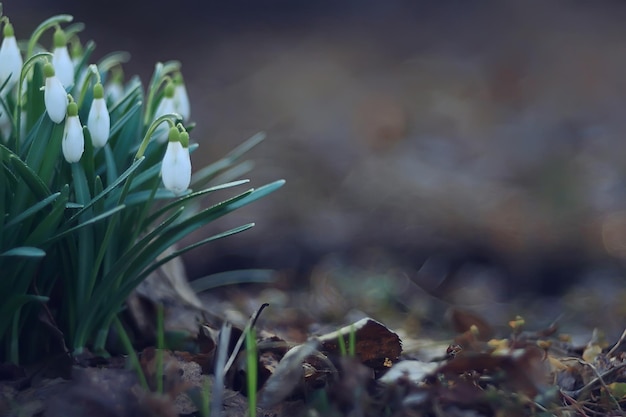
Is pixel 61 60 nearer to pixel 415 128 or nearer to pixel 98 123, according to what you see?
pixel 98 123

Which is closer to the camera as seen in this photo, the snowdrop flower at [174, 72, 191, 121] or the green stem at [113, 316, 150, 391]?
the green stem at [113, 316, 150, 391]

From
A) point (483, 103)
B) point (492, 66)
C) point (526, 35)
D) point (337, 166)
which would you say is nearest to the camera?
point (337, 166)

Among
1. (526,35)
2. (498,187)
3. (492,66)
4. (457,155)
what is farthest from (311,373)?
(526,35)

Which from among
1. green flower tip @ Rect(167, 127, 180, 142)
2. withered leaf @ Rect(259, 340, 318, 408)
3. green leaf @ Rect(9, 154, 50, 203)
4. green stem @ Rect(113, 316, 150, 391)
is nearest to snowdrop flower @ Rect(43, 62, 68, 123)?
green leaf @ Rect(9, 154, 50, 203)

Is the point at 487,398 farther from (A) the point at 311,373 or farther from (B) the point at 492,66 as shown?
(B) the point at 492,66

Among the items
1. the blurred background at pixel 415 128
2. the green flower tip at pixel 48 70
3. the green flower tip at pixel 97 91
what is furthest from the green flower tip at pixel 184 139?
the blurred background at pixel 415 128

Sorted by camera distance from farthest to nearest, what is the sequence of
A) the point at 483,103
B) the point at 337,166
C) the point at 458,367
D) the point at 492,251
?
1. the point at 483,103
2. the point at 337,166
3. the point at 492,251
4. the point at 458,367

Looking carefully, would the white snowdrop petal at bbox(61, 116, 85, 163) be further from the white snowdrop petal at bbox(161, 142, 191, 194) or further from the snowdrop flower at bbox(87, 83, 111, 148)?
the white snowdrop petal at bbox(161, 142, 191, 194)

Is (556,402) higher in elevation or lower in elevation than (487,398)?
lower
